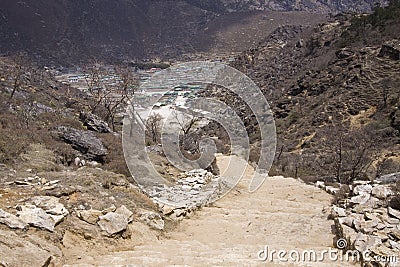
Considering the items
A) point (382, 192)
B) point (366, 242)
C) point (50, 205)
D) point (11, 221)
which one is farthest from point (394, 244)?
point (11, 221)

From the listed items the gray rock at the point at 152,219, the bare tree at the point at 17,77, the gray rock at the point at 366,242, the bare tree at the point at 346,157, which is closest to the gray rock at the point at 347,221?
the gray rock at the point at 366,242

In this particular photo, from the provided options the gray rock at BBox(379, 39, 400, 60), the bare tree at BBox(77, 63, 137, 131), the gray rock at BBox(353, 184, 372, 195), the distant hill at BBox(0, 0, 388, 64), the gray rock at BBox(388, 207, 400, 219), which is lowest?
the gray rock at BBox(388, 207, 400, 219)

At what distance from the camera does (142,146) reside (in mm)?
13500

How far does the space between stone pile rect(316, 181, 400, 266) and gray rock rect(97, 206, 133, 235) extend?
13.3 feet

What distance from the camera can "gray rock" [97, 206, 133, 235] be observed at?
21.8ft

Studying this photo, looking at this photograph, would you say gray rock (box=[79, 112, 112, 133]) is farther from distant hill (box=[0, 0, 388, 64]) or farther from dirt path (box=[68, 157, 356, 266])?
distant hill (box=[0, 0, 388, 64])

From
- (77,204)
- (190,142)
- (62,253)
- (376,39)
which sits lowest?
(62,253)

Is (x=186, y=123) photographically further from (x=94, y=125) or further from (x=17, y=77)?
(x=94, y=125)

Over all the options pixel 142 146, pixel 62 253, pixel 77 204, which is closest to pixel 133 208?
pixel 77 204

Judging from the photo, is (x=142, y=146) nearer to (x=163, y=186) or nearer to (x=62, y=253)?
(x=163, y=186)

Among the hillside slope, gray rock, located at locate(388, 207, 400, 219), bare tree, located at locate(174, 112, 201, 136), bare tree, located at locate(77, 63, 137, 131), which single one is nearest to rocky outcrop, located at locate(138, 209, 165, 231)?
gray rock, located at locate(388, 207, 400, 219)

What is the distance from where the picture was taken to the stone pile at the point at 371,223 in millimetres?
5754

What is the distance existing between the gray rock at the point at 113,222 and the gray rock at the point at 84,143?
16.8 ft

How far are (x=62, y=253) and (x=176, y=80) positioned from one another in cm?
1058
